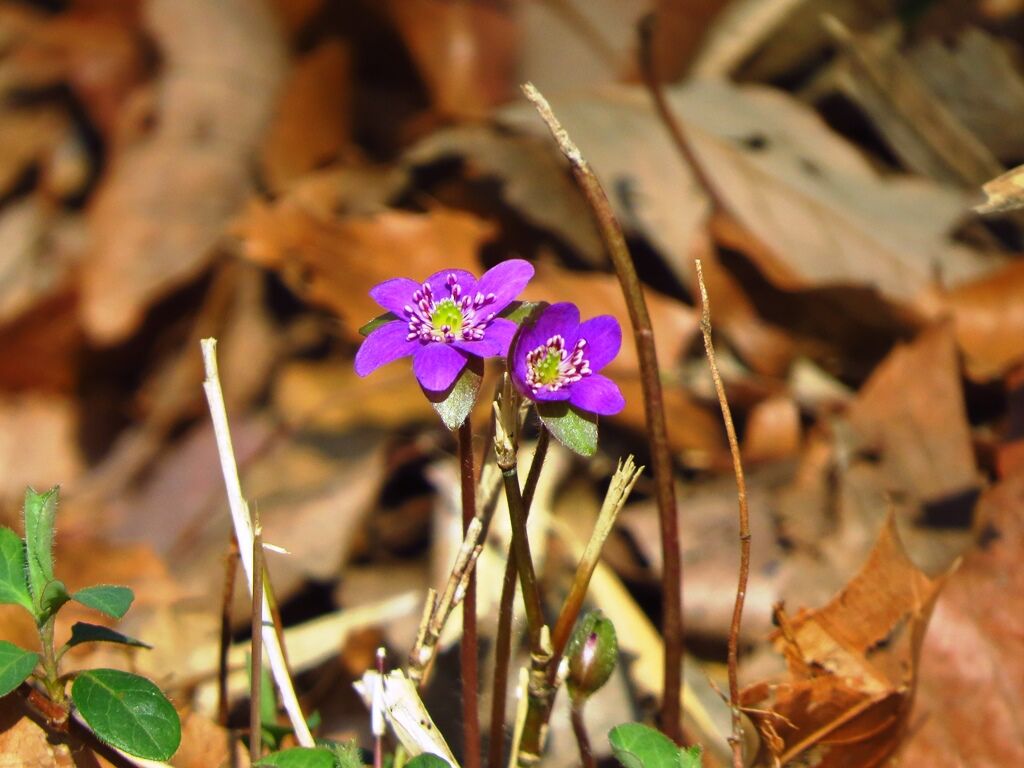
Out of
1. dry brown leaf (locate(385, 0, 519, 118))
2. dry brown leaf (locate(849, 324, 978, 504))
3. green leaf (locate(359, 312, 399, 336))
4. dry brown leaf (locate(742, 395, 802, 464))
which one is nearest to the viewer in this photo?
green leaf (locate(359, 312, 399, 336))

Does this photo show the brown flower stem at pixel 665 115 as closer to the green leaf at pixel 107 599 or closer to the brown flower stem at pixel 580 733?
the brown flower stem at pixel 580 733

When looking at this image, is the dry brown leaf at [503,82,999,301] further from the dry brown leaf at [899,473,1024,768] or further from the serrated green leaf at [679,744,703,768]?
the serrated green leaf at [679,744,703,768]

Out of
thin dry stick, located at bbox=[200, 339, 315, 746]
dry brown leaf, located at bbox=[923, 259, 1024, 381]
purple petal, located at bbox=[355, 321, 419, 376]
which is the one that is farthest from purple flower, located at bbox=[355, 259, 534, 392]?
dry brown leaf, located at bbox=[923, 259, 1024, 381]

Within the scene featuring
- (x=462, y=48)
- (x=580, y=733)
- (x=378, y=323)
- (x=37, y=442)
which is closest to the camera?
(x=378, y=323)

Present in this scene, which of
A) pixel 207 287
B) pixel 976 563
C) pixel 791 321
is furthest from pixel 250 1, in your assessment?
pixel 976 563

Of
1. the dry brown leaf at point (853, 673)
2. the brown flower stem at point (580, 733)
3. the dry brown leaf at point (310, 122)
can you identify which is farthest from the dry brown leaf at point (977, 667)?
the dry brown leaf at point (310, 122)

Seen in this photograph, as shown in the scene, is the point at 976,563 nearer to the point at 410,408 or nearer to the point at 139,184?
the point at 410,408

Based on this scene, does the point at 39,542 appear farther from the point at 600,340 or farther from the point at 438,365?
the point at 600,340

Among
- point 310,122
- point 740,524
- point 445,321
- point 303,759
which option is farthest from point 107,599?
point 310,122
